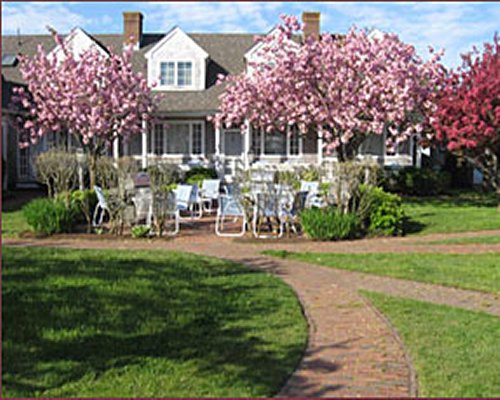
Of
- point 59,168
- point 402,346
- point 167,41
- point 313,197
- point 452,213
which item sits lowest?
point 402,346

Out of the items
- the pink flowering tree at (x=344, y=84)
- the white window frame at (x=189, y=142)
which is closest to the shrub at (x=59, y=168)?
the pink flowering tree at (x=344, y=84)

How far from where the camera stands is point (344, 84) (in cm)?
2067

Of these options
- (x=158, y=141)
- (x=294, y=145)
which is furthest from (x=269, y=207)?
(x=158, y=141)

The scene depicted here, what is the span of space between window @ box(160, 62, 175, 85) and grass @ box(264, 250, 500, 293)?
18285 millimetres

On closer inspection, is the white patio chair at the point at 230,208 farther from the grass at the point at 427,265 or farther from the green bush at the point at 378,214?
the grass at the point at 427,265

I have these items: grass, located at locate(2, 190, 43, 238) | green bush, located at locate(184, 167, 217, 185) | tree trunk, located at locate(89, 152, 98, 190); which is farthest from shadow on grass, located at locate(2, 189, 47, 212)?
green bush, located at locate(184, 167, 217, 185)

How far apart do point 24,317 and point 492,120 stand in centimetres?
1555

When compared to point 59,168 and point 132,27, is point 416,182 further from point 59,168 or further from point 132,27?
point 59,168

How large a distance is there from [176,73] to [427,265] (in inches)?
790

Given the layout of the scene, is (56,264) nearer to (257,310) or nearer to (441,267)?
(257,310)

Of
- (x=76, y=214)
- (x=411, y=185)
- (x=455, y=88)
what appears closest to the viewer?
(x=76, y=214)

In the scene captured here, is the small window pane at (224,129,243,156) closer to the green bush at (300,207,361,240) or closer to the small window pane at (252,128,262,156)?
the small window pane at (252,128,262,156)

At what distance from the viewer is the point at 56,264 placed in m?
9.26

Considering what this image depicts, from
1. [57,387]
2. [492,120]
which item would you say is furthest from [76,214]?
[492,120]
